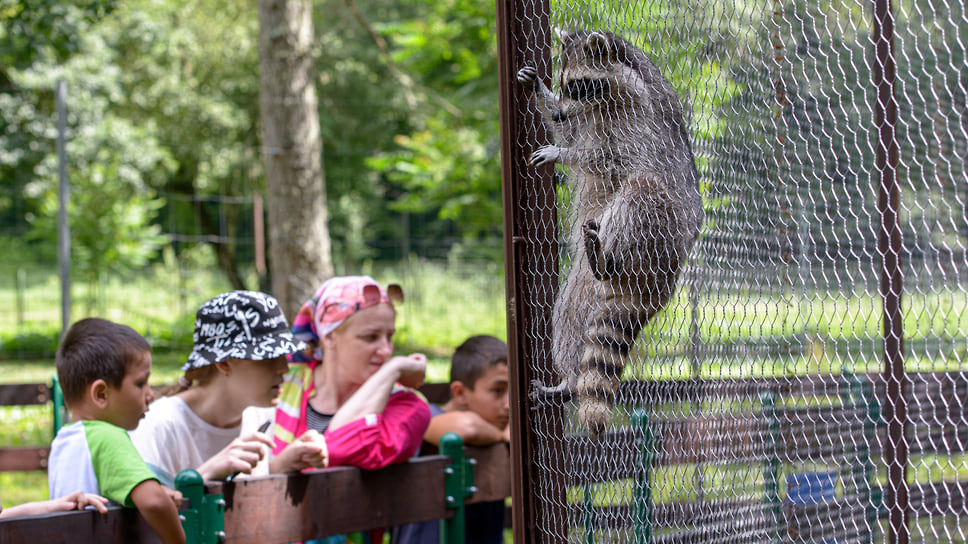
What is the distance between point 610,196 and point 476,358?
1.55m

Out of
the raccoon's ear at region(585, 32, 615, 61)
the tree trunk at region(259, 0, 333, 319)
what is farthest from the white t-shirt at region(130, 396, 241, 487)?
the tree trunk at region(259, 0, 333, 319)

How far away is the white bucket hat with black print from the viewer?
9.99ft

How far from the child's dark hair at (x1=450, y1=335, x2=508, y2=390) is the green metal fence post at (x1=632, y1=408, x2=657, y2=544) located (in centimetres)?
171

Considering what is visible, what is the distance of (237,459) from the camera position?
273cm

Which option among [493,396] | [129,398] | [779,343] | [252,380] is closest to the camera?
[779,343]

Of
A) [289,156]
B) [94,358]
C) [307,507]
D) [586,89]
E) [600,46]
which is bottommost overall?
[307,507]

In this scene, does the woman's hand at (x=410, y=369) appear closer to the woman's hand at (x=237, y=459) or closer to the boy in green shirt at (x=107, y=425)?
the woman's hand at (x=237, y=459)

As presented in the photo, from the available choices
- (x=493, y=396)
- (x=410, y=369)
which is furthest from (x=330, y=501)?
(x=493, y=396)

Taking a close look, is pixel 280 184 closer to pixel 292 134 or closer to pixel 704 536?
pixel 292 134

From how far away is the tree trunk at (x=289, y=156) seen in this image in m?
7.35

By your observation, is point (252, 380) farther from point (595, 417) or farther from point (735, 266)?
point (735, 266)

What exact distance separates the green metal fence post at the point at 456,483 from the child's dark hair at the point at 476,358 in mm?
576

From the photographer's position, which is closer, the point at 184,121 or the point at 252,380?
the point at 252,380

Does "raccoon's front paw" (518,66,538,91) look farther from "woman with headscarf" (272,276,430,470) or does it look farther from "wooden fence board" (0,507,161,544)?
"wooden fence board" (0,507,161,544)
